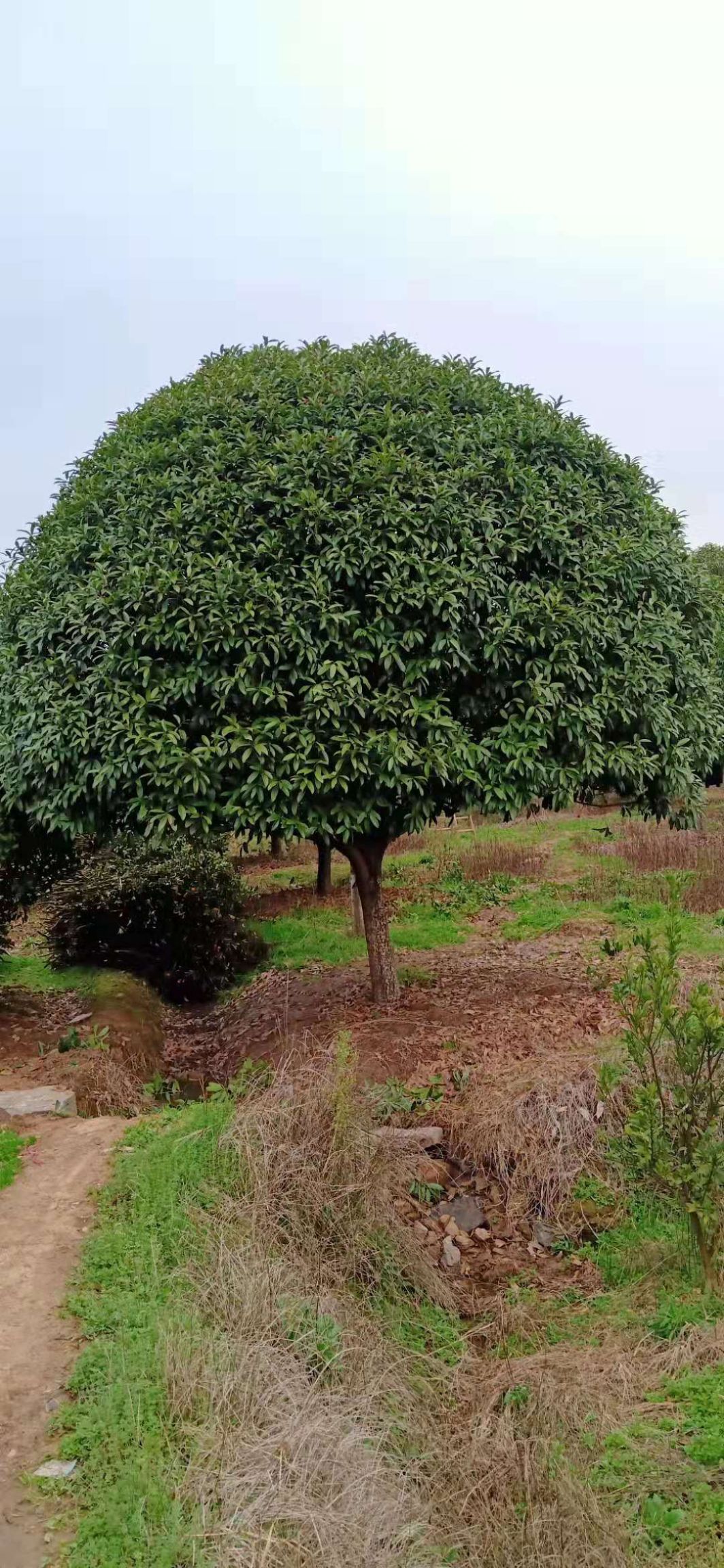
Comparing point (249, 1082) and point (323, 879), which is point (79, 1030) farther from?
point (323, 879)

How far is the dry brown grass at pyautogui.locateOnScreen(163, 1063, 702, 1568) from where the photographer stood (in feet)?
11.0

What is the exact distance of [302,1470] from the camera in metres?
3.42

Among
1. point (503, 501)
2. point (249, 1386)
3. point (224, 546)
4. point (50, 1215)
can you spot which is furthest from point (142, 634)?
point (249, 1386)

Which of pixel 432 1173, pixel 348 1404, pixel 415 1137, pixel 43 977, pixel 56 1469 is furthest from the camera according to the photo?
pixel 43 977

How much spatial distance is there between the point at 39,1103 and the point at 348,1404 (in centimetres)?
A: 359

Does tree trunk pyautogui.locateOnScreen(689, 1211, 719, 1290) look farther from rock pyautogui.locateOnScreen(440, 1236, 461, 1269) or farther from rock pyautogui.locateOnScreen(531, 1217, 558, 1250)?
rock pyautogui.locateOnScreen(440, 1236, 461, 1269)

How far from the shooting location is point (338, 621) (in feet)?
23.2

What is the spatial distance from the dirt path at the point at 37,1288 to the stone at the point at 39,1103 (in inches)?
4.3

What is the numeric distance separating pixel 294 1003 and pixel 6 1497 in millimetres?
6739

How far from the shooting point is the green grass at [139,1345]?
10.5 ft

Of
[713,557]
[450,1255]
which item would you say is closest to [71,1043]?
[450,1255]

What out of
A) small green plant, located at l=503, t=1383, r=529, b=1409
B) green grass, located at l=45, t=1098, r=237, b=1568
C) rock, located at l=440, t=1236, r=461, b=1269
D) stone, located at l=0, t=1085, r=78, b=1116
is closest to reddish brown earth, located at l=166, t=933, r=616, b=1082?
stone, located at l=0, t=1085, r=78, b=1116

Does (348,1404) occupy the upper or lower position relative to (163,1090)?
lower

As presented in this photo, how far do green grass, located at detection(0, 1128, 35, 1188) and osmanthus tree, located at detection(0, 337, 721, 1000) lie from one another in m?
2.12
